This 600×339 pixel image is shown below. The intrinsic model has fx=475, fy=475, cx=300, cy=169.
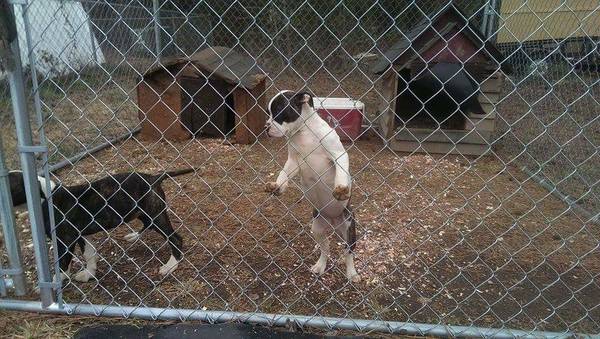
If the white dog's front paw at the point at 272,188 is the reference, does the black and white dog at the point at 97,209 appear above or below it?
below

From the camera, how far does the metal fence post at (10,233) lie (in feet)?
6.55

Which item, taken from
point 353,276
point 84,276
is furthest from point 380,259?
point 84,276

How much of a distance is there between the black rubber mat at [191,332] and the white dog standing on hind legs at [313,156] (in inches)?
30.3

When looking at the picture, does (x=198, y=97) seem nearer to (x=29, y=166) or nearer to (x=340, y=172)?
(x=340, y=172)

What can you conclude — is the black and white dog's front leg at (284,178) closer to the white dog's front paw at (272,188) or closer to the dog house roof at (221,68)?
the white dog's front paw at (272,188)

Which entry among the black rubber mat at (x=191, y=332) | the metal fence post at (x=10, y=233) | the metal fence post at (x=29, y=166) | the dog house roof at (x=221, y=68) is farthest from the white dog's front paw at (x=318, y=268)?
the dog house roof at (x=221, y=68)

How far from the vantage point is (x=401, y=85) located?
570cm

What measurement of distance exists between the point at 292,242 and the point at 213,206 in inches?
35.6

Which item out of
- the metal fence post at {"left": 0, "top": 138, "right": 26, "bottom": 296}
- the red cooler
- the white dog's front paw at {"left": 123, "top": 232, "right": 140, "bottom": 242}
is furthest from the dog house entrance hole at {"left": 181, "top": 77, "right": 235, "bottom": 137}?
the metal fence post at {"left": 0, "top": 138, "right": 26, "bottom": 296}

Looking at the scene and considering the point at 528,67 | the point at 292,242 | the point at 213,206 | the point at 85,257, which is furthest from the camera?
the point at 528,67

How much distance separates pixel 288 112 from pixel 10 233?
1498 mm

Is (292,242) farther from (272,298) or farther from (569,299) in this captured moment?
(569,299)

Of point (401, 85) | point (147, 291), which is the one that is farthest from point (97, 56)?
point (147, 291)

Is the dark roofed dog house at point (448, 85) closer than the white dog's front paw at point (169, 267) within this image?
No
